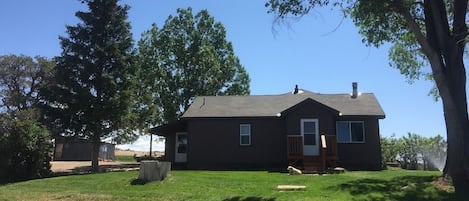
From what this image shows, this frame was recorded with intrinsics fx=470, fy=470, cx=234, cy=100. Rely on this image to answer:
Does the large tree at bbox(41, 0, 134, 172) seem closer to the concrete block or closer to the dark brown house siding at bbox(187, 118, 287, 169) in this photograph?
the dark brown house siding at bbox(187, 118, 287, 169)

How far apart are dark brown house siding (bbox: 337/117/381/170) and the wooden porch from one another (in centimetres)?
166

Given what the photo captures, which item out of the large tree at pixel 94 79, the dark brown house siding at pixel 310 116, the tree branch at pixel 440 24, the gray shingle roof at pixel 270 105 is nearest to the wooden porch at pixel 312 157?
the dark brown house siding at pixel 310 116

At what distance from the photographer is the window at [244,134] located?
1029 inches

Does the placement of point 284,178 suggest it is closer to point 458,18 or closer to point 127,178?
point 127,178

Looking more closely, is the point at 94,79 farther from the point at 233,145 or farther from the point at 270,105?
the point at 270,105

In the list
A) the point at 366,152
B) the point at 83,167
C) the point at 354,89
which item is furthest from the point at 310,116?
the point at 83,167

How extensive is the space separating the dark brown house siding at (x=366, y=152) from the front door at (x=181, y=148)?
10515 mm

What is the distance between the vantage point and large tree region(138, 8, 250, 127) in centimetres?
4369

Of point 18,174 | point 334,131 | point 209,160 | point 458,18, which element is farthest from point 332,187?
point 18,174

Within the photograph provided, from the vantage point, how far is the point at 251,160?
25984 millimetres

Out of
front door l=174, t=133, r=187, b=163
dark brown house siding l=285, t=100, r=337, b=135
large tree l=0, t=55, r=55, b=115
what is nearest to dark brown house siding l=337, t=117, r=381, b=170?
dark brown house siding l=285, t=100, r=337, b=135

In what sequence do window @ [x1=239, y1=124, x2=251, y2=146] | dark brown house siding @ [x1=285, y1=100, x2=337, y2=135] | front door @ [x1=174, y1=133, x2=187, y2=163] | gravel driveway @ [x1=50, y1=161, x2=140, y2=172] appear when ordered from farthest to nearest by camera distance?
gravel driveway @ [x1=50, y1=161, x2=140, y2=172] < front door @ [x1=174, y1=133, x2=187, y2=163] < window @ [x1=239, y1=124, x2=251, y2=146] < dark brown house siding @ [x1=285, y1=100, x2=337, y2=135]

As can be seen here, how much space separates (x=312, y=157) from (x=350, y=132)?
115 inches

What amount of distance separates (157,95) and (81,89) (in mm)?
15610
